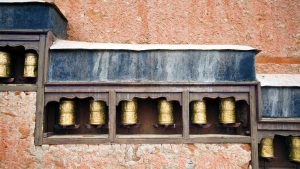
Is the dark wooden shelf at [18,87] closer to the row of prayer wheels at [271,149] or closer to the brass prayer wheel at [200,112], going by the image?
the brass prayer wheel at [200,112]

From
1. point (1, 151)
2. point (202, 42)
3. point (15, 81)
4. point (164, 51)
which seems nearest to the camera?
point (1, 151)

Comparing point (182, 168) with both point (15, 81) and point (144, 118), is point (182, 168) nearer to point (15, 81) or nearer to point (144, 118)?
point (144, 118)

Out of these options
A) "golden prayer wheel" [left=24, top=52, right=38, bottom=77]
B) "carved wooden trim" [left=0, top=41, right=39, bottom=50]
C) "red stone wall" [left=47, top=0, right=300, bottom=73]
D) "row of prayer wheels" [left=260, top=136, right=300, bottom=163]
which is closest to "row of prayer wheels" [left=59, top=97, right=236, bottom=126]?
"golden prayer wheel" [left=24, top=52, right=38, bottom=77]

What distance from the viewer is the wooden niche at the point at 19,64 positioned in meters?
4.74

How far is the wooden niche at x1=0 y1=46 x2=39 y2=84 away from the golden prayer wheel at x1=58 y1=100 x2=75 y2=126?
67 cm

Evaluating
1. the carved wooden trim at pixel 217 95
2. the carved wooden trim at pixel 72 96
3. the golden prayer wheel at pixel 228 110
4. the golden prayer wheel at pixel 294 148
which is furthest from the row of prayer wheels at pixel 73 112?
the golden prayer wheel at pixel 294 148

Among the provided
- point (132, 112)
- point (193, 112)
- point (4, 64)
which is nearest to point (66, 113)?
point (132, 112)

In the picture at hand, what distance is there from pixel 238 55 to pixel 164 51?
125 cm

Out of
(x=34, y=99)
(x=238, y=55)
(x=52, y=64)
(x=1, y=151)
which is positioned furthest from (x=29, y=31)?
(x=238, y=55)

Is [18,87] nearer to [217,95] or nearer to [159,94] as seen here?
[159,94]

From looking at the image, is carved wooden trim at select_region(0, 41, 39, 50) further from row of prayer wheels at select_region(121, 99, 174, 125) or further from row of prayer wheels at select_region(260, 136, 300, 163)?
row of prayer wheels at select_region(260, 136, 300, 163)

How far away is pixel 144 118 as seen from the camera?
550cm

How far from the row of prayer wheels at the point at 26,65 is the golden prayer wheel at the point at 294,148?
15.3 feet

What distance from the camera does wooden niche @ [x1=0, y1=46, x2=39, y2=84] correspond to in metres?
4.74
